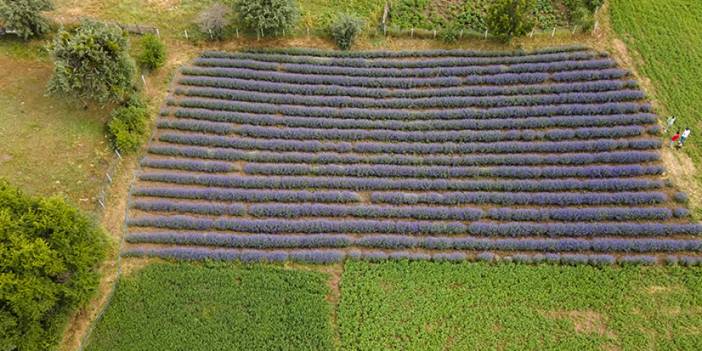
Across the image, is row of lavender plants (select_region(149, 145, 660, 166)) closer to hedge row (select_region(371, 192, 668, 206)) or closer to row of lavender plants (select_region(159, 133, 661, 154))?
row of lavender plants (select_region(159, 133, 661, 154))

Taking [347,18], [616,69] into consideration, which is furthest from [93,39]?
[616,69]

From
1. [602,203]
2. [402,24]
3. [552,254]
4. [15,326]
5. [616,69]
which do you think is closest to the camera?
[15,326]

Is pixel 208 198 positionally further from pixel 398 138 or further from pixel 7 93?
pixel 7 93

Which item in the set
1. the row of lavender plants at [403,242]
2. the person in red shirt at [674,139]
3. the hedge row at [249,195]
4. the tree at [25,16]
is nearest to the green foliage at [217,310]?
the row of lavender plants at [403,242]

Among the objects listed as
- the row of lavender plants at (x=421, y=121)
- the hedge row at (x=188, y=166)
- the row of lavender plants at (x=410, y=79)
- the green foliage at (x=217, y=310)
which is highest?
the row of lavender plants at (x=410, y=79)

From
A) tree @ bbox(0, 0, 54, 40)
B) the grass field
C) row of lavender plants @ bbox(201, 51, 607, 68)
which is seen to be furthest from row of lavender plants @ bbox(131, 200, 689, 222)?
tree @ bbox(0, 0, 54, 40)

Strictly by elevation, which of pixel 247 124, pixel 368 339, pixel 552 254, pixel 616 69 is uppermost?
pixel 616 69

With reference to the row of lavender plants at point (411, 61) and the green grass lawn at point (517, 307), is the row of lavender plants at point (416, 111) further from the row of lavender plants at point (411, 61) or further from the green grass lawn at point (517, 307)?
the green grass lawn at point (517, 307)

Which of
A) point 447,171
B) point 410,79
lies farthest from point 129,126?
point 447,171
